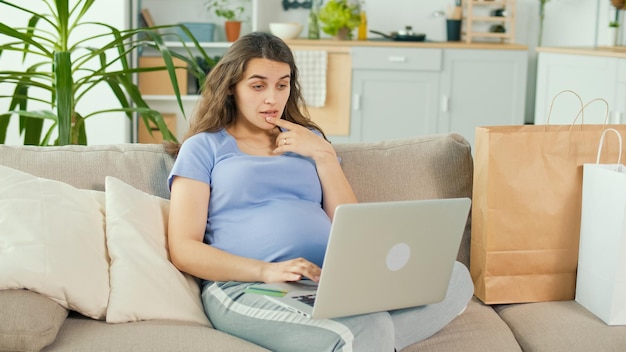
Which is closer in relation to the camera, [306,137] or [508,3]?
[306,137]

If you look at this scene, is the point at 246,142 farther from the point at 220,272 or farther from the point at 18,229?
the point at 18,229

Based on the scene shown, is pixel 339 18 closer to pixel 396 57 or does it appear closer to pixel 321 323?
pixel 396 57

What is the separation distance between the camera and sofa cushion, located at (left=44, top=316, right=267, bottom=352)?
1.75 meters

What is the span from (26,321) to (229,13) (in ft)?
13.1

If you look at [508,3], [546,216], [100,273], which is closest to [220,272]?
[100,273]

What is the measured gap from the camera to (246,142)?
230 cm

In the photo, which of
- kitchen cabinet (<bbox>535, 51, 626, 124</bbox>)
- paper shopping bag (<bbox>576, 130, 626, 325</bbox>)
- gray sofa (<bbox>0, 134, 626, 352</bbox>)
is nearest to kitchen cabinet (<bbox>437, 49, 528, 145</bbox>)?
kitchen cabinet (<bbox>535, 51, 626, 124</bbox>)

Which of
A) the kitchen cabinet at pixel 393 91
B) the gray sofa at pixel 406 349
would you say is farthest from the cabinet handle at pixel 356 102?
the gray sofa at pixel 406 349

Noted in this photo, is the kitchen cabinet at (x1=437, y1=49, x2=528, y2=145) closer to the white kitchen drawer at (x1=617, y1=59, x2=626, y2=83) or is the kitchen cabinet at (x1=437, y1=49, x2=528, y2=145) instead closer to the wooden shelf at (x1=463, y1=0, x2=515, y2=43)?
the wooden shelf at (x1=463, y1=0, x2=515, y2=43)

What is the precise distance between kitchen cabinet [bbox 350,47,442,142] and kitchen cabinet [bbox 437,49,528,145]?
0.25 feet

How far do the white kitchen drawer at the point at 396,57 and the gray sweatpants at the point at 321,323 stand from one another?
3392 millimetres

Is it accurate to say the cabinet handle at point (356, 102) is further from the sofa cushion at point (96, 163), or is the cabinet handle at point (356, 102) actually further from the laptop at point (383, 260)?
the laptop at point (383, 260)

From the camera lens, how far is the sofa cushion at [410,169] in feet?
7.78

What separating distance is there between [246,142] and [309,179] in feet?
0.65
